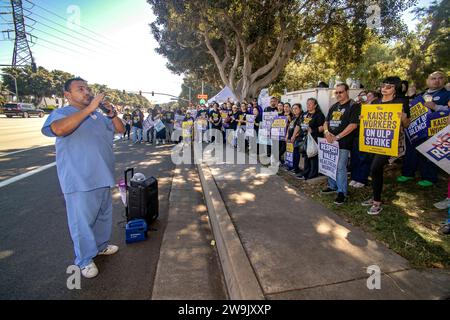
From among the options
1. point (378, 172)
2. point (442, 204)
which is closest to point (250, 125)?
point (378, 172)

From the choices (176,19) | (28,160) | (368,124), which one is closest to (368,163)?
(368,124)

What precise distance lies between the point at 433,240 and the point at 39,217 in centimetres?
577

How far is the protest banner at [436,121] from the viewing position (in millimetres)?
4773

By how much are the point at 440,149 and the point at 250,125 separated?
20.3ft

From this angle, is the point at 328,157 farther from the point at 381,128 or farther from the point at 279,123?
the point at 279,123

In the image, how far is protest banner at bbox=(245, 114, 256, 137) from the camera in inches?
368

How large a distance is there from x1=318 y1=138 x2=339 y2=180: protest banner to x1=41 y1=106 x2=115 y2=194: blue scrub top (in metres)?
3.87

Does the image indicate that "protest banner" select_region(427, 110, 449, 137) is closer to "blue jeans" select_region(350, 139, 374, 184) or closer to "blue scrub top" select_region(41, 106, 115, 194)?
"blue jeans" select_region(350, 139, 374, 184)

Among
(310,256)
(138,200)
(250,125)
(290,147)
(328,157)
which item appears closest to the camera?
(310,256)

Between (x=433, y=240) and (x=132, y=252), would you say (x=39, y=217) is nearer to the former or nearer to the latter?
(x=132, y=252)

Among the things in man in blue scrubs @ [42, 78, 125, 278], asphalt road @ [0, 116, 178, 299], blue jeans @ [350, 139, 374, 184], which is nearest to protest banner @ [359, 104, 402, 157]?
blue jeans @ [350, 139, 374, 184]

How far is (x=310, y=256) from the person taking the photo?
9.50 ft

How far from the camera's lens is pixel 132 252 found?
3.25 metres
